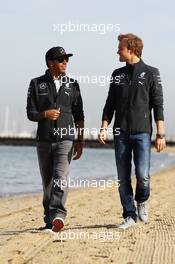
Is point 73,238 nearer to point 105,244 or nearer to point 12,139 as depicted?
point 105,244

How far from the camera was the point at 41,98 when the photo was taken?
21.9 ft

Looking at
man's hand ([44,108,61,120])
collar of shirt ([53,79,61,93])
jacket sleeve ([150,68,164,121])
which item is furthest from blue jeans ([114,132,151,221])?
collar of shirt ([53,79,61,93])

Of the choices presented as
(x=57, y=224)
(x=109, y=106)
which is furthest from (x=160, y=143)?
(x=57, y=224)

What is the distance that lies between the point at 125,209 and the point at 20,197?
8312mm

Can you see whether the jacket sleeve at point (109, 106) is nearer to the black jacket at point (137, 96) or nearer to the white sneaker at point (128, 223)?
the black jacket at point (137, 96)

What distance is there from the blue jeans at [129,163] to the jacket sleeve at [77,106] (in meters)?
0.46

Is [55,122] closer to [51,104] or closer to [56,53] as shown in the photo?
[51,104]

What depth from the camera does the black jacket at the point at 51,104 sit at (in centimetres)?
660

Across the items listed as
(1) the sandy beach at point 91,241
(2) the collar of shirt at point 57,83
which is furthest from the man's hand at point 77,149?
(1) the sandy beach at point 91,241

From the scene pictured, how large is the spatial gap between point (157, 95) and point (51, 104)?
1.16 metres

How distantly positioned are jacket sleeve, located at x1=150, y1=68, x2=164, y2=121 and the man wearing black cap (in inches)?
32.6

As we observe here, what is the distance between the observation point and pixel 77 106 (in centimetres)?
680

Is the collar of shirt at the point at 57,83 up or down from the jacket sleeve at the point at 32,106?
up

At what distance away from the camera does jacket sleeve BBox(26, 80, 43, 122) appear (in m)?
6.60
